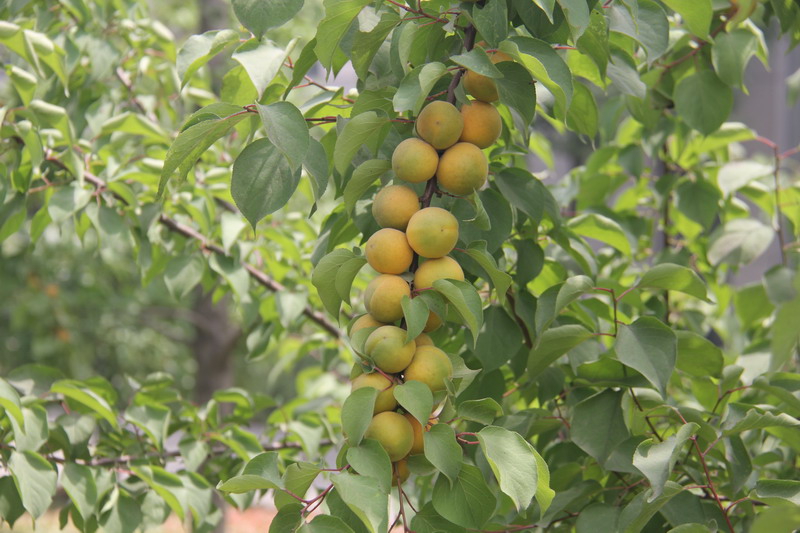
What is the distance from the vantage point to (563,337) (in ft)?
2.77

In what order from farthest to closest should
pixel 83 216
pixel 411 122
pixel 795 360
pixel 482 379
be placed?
pixel 795 360 → pixel 83 216 → pixel 482 379 → pixel 411 122

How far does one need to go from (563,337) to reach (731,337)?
122cm

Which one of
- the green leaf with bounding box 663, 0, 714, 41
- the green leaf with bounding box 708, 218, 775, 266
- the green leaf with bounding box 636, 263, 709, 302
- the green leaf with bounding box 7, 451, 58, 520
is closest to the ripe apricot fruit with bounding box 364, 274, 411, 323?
the green leaf with bounding box 636, 263, 709, 302

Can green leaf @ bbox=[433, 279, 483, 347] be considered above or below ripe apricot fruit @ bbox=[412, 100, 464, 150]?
below

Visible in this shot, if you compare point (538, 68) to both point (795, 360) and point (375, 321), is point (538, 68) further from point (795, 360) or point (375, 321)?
point (795, 360)

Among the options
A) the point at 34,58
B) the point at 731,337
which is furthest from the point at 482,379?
the point at 731,337

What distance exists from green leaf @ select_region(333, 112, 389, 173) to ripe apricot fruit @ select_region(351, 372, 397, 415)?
0.20m

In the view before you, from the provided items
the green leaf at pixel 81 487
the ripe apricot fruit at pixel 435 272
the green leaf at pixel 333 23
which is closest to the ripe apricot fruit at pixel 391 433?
the ripe apricot fruit at pixel 435 272

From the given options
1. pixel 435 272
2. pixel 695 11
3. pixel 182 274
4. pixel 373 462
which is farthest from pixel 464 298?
pixel 182 274

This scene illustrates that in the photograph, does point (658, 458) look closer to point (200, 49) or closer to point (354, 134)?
point (354, 134)

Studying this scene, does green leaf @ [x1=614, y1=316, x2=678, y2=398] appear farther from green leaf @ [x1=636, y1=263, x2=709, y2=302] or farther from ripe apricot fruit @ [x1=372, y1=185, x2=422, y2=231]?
ripe apricot fruit @ [x1=372, y1=185, x2=422, y2=231]

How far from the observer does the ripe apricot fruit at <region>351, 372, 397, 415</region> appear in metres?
0.67

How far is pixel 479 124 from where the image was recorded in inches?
29.5

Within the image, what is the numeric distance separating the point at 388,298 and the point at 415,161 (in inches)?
4.9
